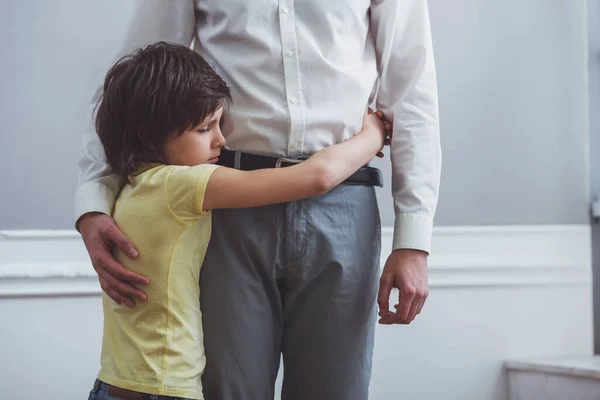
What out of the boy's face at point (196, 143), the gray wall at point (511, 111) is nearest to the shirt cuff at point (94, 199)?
the boy's face at point (196, 143)

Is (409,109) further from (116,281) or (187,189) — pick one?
(116,281)

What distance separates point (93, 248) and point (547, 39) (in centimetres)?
177

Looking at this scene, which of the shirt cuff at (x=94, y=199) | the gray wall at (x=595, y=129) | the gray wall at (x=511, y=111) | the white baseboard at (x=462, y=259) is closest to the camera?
the shirt cuff at (x=94, y=199)

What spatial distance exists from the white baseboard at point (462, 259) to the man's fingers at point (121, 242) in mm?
888

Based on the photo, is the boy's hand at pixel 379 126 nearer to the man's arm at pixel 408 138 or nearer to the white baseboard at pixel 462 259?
→ the man's arm at pixel 408 138

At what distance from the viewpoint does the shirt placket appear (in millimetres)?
→ 1122

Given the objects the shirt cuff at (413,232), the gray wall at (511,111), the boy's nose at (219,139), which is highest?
the gray wall at (511,111)

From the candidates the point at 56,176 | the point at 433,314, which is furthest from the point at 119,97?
the point at 433,314

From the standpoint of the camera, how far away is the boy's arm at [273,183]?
1024 millimetres

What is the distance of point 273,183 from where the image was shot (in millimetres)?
1031

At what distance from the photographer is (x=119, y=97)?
1089mm

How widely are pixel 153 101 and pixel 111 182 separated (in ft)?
0.51

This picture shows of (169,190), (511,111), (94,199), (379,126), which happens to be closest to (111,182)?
(94,199)

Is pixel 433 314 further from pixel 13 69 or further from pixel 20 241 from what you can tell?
pixel 13 69
